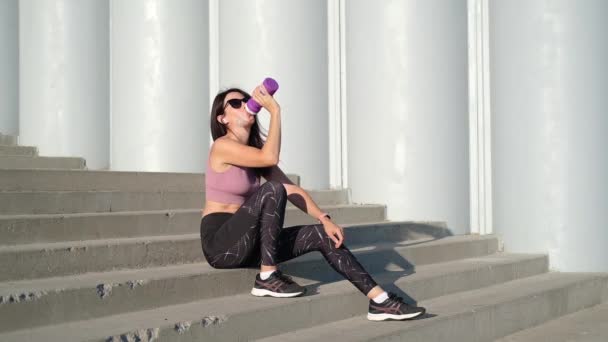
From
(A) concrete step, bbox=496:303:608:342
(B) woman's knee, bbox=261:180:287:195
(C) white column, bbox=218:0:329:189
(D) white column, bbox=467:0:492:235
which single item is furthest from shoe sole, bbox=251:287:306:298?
(D) white column, bbox=467:0:492:235

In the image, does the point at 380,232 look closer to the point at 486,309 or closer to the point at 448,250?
the point at 448,250

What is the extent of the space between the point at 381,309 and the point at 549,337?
1.38 metres

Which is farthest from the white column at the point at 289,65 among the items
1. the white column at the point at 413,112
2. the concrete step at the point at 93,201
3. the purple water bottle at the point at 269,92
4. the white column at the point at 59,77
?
the purple water bottle at the point at 269,92

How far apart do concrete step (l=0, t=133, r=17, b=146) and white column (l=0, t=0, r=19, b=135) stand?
673 millimetres

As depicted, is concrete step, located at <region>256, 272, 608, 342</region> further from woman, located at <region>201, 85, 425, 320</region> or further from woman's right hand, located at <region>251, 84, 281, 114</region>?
woman's right hand, located at <region>251, 84, 281, 114</region>

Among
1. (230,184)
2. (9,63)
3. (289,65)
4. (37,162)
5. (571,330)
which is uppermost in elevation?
(9,63)

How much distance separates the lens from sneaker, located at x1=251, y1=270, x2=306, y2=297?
3922 millimetres

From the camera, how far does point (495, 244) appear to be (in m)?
6.83

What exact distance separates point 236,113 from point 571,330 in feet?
8.49

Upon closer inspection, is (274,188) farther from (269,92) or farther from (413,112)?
(413,112)

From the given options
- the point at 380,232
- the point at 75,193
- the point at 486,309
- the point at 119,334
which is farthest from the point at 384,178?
the point at 119,334

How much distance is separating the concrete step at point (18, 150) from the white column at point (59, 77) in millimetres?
182

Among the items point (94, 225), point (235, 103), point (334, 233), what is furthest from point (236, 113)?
point (94, 225)

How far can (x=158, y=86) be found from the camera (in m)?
7.55
